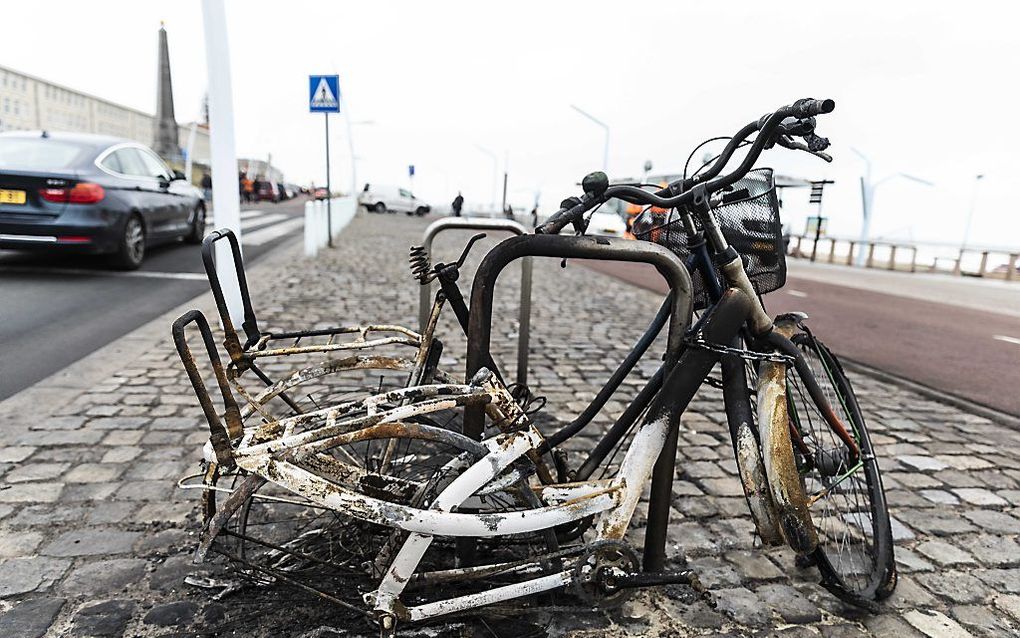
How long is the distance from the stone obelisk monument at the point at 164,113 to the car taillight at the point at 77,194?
53.7 m

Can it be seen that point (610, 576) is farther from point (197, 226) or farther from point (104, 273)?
point (197, 226)

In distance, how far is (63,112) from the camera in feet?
281

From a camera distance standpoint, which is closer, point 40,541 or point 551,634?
point 551,634

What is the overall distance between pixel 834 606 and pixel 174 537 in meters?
2.54

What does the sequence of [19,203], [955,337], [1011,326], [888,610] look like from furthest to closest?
1. [1011,326]
2. [955,337]
3. [19,203]
4. [888,610]

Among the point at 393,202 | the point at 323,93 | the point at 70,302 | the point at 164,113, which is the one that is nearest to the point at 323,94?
the point at 323,93

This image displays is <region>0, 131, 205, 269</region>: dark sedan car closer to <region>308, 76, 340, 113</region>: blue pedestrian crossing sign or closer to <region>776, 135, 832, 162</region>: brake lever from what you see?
<region>308, 76, 340, 113</region>: blue pedestrian crossing sign

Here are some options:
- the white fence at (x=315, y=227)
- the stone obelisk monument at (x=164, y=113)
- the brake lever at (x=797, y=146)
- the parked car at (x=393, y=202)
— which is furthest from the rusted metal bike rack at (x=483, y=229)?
the stone obelisk monument at (x=164, y=113)

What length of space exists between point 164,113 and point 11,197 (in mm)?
57966

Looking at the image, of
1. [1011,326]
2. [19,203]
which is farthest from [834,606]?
[1011,326]

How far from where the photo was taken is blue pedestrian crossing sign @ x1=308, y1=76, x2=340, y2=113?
43.9 feet

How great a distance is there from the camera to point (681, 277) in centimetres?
208

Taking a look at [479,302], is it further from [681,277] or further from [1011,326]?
[1011,326]

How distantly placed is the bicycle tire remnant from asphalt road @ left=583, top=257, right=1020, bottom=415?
407 centimetres
